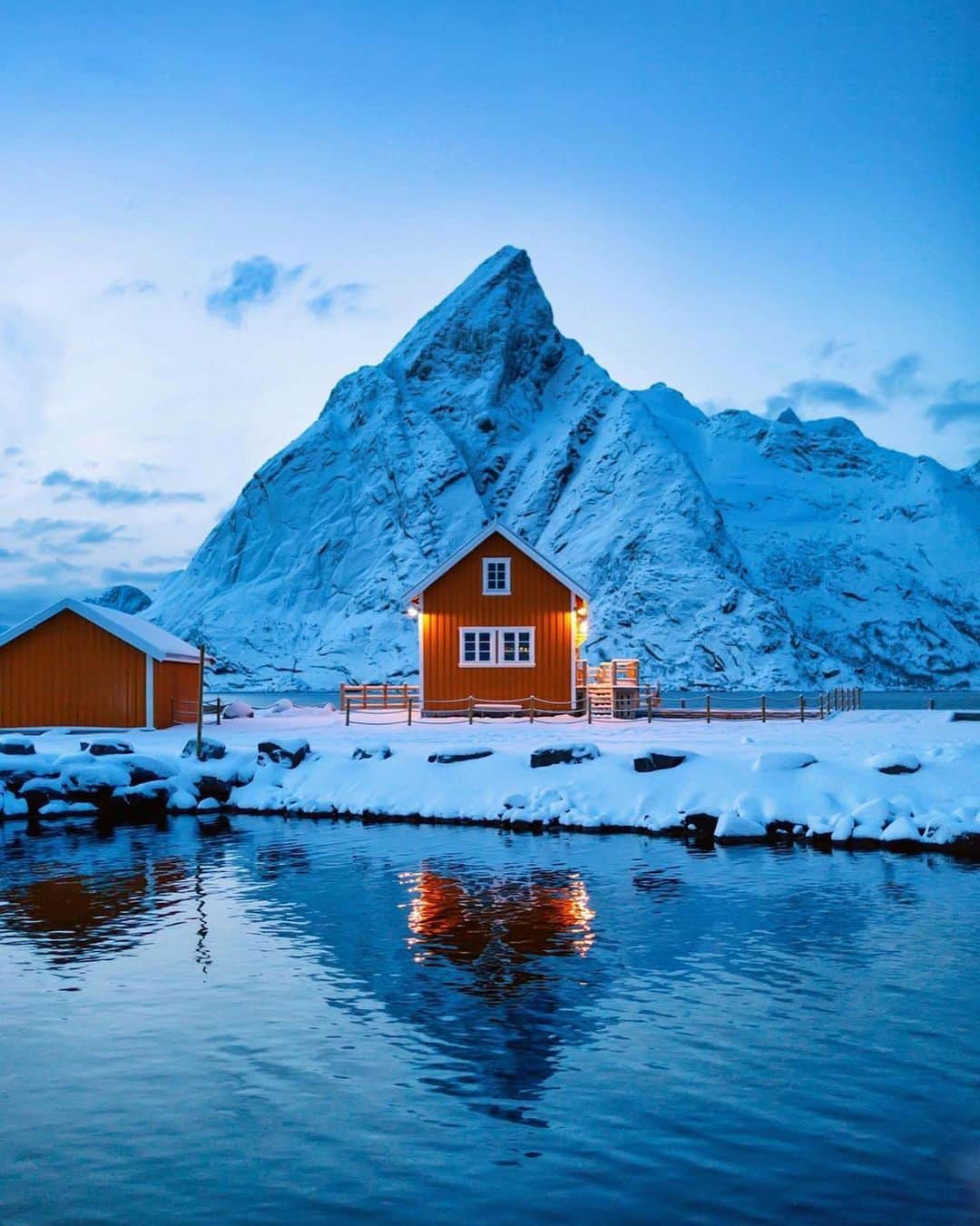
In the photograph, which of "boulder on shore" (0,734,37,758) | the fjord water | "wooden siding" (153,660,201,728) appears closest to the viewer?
the fjord water

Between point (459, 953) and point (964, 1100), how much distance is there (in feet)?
20.4

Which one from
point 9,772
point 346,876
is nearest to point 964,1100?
point 346,876

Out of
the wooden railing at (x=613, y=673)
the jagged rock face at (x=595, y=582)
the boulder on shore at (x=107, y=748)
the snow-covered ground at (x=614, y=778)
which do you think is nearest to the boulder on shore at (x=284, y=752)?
the snow-covered ground at (x=614, y=778)

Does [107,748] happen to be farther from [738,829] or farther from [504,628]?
[738,829]

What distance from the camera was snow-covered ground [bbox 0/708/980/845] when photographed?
22125 millimetres

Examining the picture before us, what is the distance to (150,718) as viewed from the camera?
36938 millimetres

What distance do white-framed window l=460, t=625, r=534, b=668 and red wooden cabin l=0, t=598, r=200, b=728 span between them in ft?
34.9

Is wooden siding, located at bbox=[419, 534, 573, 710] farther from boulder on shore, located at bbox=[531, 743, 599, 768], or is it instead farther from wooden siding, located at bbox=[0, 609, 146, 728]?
boulder on shore, located at bbox=[531, 743, 599, 768]

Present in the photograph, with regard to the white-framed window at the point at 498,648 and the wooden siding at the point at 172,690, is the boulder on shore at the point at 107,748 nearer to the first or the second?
the wooden siding at the point at 172,690

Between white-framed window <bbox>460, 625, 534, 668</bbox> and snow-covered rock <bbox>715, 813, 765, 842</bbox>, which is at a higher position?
white-framed window <bbox>460, 625, 534, 668</bbox>

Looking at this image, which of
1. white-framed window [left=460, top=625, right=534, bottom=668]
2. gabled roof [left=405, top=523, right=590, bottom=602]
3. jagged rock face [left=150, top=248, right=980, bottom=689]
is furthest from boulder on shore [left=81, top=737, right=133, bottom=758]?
jagged rock face [left=150, top=248, right=980, bottom=689]

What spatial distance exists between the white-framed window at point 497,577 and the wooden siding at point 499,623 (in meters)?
0.15

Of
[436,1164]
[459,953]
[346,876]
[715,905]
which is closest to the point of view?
[436,1164]

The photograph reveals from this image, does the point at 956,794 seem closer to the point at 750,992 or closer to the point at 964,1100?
the point at 750,992
